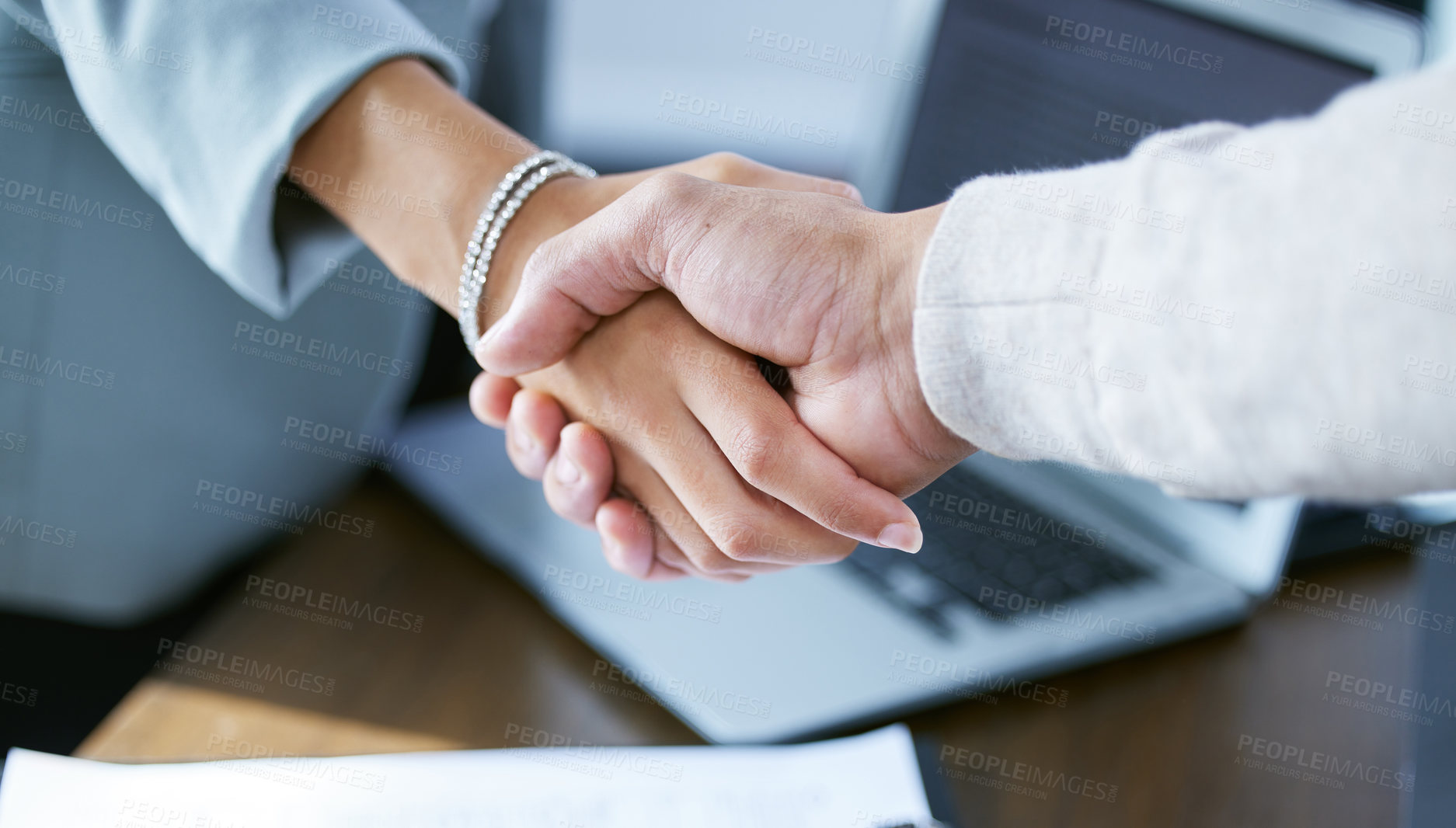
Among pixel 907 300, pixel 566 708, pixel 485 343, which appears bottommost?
pixel 566 708

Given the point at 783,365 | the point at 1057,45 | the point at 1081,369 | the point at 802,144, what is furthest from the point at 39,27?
the point at 802,144

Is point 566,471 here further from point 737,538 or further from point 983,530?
point 983,530

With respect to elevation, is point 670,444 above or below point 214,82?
below

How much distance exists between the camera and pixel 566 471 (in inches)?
28.7

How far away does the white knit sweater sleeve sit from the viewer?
0.37m

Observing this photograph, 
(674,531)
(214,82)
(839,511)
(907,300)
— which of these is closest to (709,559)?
(674,531)

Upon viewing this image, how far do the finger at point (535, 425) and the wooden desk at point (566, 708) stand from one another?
121 millimetres

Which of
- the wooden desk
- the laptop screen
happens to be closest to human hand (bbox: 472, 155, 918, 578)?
the wooden desk

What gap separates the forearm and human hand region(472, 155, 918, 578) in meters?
0.04

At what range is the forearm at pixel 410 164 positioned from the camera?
694 millimetres

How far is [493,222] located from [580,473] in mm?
200

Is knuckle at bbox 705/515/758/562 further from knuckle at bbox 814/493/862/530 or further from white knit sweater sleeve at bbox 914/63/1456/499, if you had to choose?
white knit sweater sleeve at bbox 914/63/1456/499

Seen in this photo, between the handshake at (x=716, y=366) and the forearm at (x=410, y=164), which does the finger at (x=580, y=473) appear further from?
the forearm at (x=410, y=164)

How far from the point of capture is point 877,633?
0.75m
